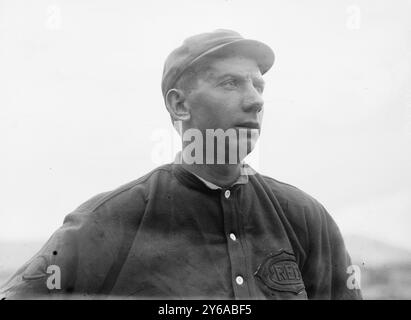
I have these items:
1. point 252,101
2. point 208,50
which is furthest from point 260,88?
point 208,50

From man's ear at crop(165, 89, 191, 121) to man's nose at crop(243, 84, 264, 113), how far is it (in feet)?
0.75

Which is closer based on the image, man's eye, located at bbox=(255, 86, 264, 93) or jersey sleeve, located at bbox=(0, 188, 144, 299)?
jersey sleeve, located at bbox=(0, 188, 144, 299)

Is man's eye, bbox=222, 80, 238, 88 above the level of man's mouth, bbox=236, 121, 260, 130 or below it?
above

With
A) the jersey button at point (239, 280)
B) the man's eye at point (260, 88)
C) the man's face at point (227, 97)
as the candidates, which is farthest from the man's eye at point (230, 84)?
the jersey button at point (239, 280)

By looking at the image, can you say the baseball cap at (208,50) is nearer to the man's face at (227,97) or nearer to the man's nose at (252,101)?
the man's face at (227,97)

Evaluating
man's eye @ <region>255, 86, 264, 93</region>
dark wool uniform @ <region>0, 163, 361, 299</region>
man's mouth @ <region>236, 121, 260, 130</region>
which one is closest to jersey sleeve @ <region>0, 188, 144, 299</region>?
dark wool uniform @ <region>0, 163, 361, 299</region>

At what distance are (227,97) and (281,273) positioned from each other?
2.26 feet

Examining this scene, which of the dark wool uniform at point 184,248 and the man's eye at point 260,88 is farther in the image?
the man's eye at point 260,88

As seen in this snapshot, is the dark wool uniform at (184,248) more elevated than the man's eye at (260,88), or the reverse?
the man's eye at (260,88)

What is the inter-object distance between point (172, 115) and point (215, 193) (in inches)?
13.7

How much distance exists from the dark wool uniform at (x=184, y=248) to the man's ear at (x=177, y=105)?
0.20m

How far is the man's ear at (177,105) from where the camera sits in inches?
96.3

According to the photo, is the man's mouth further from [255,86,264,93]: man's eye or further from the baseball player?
[255,86,264,93]: man's eye

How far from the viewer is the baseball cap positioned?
2.40 m
